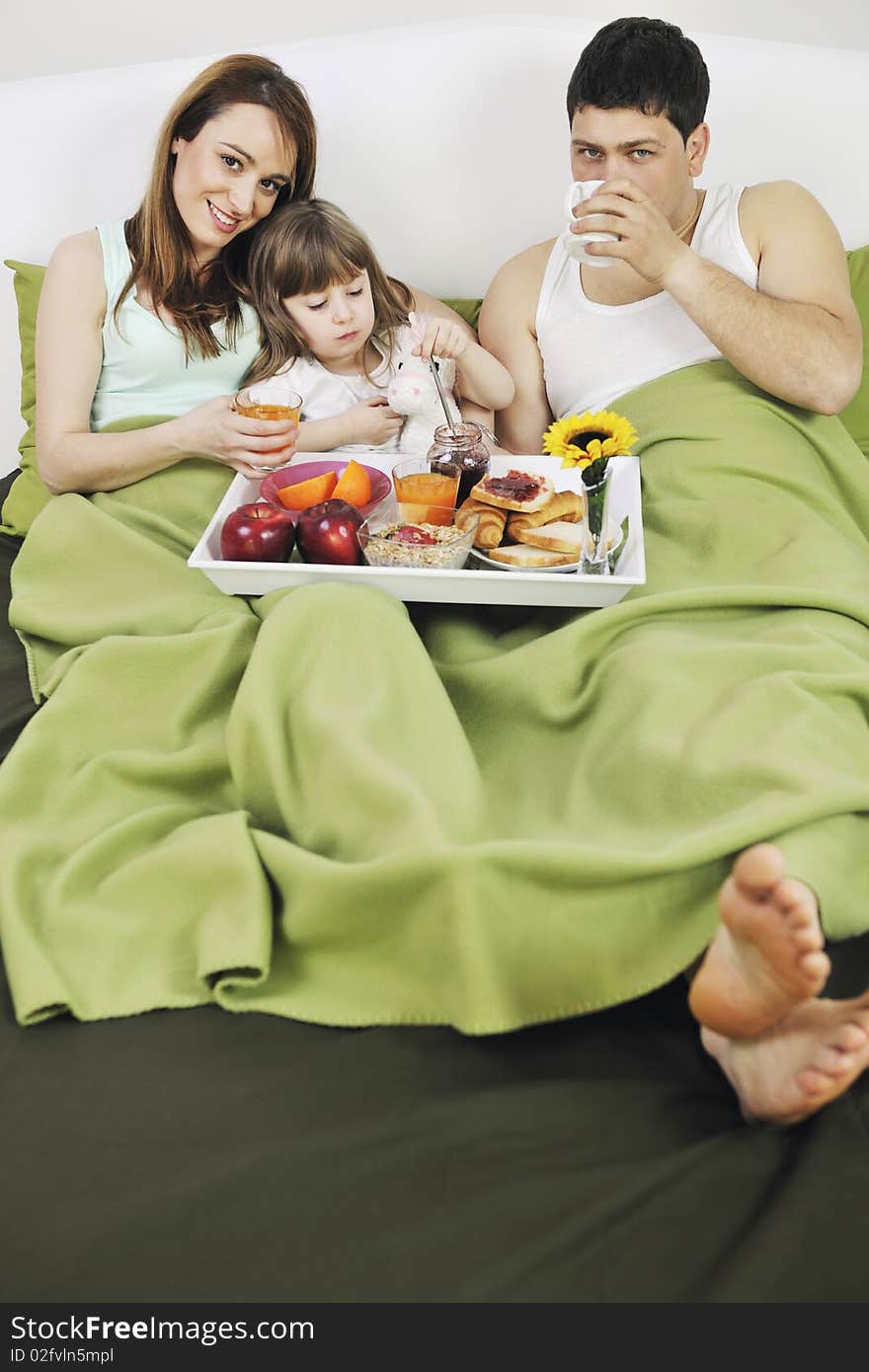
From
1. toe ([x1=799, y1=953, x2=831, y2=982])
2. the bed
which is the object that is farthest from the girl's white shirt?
toe ([x1=799, y1=953, x2=831, y2=982])

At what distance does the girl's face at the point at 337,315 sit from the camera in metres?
1.80

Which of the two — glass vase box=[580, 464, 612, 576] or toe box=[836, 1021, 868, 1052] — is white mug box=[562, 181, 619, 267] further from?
toe box=[836, 1021, 868, 1052]

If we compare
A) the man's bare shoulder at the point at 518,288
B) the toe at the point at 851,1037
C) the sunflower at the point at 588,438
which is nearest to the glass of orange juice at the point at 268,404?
the sunflower at the point at 588,438

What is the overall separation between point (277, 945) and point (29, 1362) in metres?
0.40

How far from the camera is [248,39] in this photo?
2.31 metres

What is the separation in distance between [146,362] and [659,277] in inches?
31.5

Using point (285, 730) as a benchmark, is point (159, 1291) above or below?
below

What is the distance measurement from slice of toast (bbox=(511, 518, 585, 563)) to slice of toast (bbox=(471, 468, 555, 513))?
0.03 metres

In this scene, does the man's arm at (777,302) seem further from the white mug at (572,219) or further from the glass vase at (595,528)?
the glass vase at (595,528)

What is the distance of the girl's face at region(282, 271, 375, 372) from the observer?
5.90 feet

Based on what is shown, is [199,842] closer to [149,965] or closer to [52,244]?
[149,965]

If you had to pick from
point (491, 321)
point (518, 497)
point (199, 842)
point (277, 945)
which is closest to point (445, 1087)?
point (277, 945)

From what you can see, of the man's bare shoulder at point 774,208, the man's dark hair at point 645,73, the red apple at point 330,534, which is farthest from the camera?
the man's bare shoulder at point 774,208

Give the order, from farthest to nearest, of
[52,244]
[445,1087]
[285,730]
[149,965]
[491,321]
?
[52,244]
[491,321]
[285,730]
[149,965]
[445,1087]
